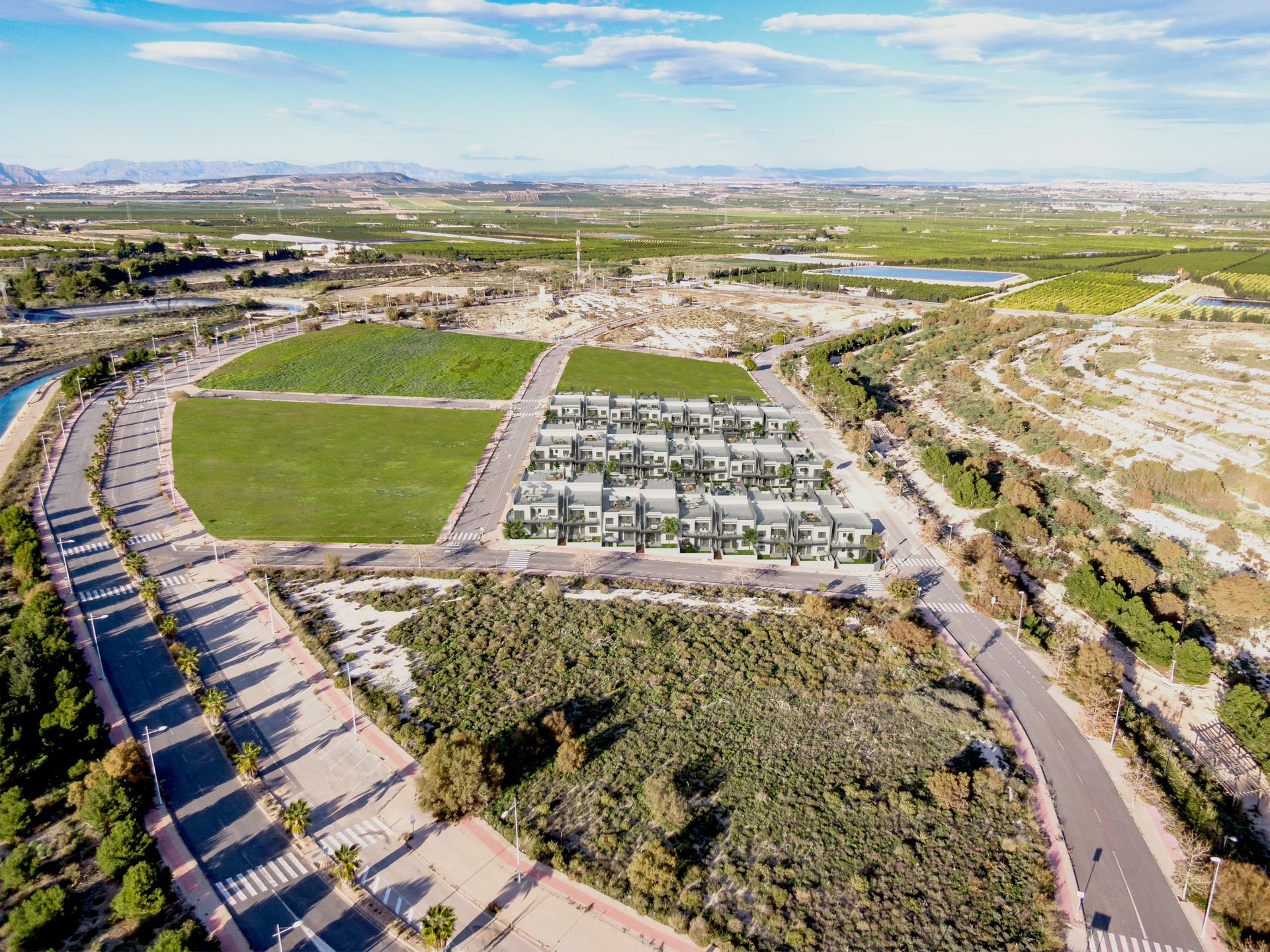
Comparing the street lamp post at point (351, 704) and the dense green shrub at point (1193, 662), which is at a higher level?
the dense green shrub at point (1193, 662)

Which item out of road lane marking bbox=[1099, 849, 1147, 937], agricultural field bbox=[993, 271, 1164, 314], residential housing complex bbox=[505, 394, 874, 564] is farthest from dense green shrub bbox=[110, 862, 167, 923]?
agricultural field bbox=[993, 271, 1164, 314]

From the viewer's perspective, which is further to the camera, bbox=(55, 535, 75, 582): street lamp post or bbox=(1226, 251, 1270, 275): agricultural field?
bbox=(1226, 251, 1270, 275): agricultural field

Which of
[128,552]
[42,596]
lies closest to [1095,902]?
[42,596]

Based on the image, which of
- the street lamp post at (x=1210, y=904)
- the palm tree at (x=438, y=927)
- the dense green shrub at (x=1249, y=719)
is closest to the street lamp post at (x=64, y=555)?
the palm tree at (x=438, y=927)

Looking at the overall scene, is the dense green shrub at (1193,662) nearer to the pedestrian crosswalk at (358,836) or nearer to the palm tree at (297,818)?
the pedestrian crosswalk at (358,836)

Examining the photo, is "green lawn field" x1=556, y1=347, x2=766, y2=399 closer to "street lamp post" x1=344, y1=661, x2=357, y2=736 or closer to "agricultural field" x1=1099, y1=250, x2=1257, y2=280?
"street lamp post" x1=344, y1=661, x2=357, y2=736

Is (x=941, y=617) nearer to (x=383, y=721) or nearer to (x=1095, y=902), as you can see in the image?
(x=1095, y=902)
